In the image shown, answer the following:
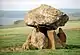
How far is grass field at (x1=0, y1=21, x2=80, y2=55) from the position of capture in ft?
13.4

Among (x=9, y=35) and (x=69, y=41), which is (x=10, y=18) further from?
(x=69, y=41)

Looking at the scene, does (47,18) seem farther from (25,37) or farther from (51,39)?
(25,37)

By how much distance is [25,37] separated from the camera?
4.16 m

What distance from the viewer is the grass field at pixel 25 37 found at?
4070mm

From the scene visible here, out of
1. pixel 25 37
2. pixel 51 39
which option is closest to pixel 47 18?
pixel 51 39

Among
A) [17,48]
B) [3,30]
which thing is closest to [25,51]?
[17,48]

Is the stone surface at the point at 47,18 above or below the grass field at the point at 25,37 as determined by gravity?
above

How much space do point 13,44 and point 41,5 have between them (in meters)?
0.64

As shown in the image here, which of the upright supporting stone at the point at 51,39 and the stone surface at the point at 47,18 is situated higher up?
the stone surface at the point at 47,18

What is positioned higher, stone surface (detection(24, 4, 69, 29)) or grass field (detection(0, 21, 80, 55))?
stone surface (detection(24, 4, 69, 29))

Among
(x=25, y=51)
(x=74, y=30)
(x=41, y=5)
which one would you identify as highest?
(x=41, y=5)

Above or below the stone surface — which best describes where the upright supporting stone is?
below

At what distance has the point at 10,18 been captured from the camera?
4.18 metres

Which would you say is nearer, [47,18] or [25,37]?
[47,18]
